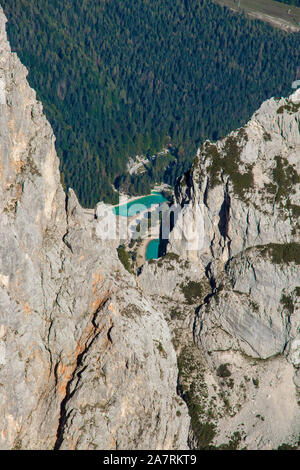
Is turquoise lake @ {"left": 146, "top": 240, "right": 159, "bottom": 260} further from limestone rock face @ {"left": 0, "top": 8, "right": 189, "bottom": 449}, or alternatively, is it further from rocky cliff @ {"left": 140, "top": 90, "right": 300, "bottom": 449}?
limestone rock face @ {"left": 0, "top": 8, "right": 189, "bottom": 449}

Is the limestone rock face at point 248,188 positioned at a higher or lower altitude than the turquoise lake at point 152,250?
higher

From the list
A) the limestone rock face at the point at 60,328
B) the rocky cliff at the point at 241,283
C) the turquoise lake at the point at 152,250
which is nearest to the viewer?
the limestone rock face at the point at 60,328

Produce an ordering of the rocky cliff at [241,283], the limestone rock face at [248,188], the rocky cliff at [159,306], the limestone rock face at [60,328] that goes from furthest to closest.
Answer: the limestone rock face at [248,188], the rocky cliff at [241,283], the rocky cliff at [159,306], the limestone rock face at [60,328]

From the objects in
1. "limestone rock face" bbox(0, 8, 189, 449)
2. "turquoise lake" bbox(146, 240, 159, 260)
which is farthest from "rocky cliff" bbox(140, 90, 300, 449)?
"turquoise lake" bbox(146, 240, 159, 260)

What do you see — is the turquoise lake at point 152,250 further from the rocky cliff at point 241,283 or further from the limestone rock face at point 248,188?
the rocky cliff at point 241,283

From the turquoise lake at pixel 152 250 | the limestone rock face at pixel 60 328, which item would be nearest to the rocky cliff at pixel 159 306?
the limestone rock face at pixel 60 328
